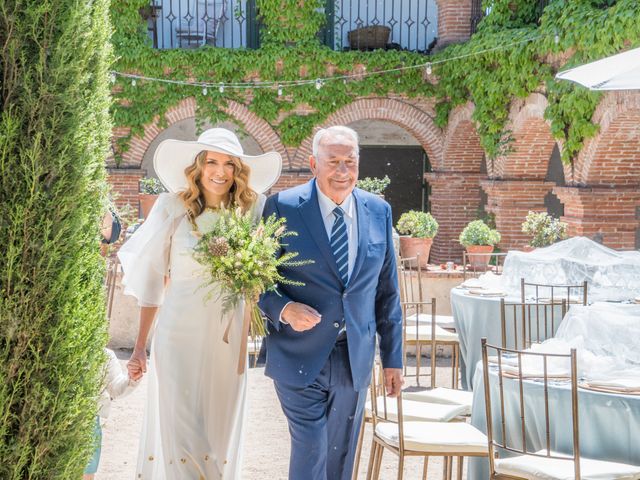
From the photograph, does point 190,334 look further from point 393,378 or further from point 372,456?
point 372,456

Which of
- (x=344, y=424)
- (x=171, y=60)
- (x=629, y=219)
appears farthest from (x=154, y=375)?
(x=171, y=60)

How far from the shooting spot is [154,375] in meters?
4.16

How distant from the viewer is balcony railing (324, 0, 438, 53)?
1697cm

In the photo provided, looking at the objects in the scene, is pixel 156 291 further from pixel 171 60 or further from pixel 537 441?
pixel 171 60

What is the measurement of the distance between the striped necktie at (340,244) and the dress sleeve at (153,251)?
2.35 ft

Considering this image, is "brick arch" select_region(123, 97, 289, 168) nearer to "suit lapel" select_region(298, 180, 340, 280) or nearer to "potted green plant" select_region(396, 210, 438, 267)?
"potted green plant" select_region(396, 210, 438, 267)

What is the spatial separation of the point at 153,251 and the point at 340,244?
842 mm

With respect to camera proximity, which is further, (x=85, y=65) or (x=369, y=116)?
(x=369, y=116)

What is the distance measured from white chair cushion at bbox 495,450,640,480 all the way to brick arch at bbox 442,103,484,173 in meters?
12.1

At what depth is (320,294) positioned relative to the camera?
146 inches

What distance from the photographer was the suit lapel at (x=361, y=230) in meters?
3.75

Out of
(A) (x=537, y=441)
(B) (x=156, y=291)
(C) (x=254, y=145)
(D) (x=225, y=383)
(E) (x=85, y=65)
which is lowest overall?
(A) (x=537, y=441)

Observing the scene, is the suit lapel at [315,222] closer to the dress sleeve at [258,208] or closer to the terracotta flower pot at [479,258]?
the dress sleeve at [258,208]

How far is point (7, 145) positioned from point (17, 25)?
289 mm
